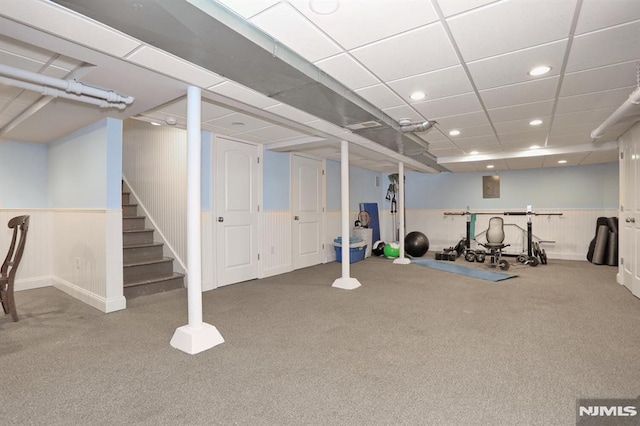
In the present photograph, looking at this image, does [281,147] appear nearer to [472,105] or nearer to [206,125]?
[206,125]

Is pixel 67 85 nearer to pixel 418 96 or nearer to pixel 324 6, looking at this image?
pixel 324 6

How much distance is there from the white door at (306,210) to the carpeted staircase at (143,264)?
2.21 metres

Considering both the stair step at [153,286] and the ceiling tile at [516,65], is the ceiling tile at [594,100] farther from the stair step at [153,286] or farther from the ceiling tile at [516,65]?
the stair step at [153,286]

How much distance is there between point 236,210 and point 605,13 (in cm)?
448

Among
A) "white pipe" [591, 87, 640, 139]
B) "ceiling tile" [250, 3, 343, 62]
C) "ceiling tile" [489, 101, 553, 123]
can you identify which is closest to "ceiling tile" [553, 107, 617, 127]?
"white pipe" [591, 87, 640, 139]

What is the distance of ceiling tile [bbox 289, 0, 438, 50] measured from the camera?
180cm

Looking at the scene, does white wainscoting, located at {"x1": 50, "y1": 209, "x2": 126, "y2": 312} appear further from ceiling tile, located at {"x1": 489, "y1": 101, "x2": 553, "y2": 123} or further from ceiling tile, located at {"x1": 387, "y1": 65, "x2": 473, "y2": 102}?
ceiling tile, located at {"x1": 489, "y1": 101, "x2": 553, "y2": 123}

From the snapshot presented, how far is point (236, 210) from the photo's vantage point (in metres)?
5.09

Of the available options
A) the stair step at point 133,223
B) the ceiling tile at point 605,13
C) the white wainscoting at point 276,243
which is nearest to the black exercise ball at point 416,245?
the white wainscoting at point 276,243

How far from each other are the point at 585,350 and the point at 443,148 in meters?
4.14

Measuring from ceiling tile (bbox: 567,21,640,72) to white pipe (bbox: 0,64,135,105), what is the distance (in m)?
3.50

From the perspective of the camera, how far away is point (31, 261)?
4.76 m

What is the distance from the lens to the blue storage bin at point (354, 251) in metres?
6.93

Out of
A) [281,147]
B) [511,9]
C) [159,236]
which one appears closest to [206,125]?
[281,147]
